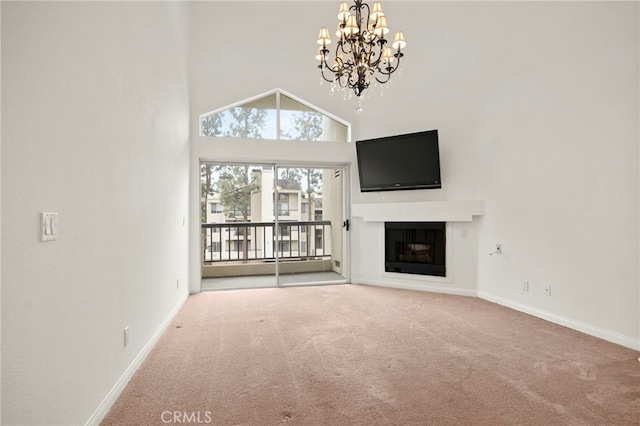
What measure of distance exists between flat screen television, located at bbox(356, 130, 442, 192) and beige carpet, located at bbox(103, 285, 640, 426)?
1.99 m

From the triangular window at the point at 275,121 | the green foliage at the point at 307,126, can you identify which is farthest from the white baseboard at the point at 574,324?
the green foliage at the point at 307,126

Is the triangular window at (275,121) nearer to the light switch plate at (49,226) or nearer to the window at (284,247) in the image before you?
the window at (284,247)

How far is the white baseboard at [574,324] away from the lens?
9.87 feet

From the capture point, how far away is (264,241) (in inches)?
233

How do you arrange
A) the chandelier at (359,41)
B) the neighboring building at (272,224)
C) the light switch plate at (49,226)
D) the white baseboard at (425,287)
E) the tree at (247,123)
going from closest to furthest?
the light switch plate at (49,226) → the chandelier at (359,41) → the white baseboard at (425,287) → the tree at (247,123) → the neighboring building at (272,224)

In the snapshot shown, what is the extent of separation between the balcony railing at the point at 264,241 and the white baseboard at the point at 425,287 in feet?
3.26

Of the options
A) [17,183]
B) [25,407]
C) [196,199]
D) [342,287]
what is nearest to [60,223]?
[17,183]

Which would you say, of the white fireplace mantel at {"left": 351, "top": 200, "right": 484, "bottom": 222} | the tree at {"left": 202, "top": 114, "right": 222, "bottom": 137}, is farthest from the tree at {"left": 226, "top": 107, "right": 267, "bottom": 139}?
the white fireplace mantel at {"left": 351, "top": 200, "right": 484, "bottom": 222}

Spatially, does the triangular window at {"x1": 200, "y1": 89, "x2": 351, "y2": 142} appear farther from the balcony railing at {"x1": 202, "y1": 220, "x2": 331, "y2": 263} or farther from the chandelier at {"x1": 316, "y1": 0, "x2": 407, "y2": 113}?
the chandelier at {"x1": 316, "y1": 0, "x2": 407, "y2": 113}

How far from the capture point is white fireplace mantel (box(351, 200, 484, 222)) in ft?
15.4

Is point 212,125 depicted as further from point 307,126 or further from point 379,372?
point 379,372

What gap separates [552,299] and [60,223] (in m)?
4.40

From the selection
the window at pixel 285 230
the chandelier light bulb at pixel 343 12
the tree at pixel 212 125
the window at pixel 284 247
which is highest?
the chandelier light bulb at pixel 343 12

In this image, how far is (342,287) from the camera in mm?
5371
